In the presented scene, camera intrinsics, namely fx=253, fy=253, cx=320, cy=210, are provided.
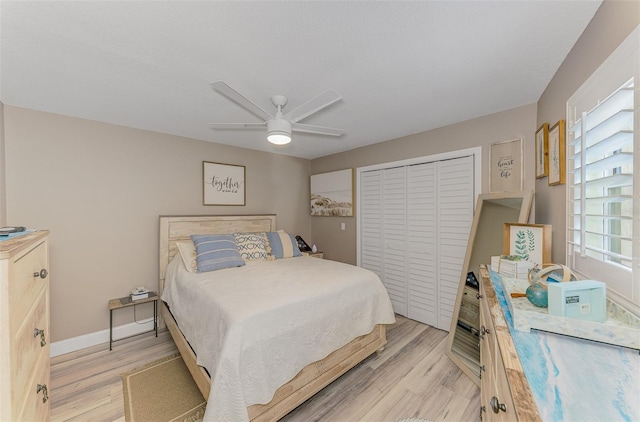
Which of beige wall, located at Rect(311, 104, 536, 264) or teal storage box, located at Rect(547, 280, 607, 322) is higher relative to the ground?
beige wall, located at Rect(311, 104, 536, 264)

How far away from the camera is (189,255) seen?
2766mm

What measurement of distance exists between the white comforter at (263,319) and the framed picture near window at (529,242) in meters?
1.13

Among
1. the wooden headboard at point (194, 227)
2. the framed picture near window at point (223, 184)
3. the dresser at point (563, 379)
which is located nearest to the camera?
the dresser at point (563, 379)

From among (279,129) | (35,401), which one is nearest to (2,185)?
(35,401)

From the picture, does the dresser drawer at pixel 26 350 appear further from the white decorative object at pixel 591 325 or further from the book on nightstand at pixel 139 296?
the white decorative object at pixel 591 325

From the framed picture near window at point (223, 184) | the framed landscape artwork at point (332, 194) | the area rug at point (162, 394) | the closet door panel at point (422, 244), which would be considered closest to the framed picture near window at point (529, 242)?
the closet door panel at point (422, 244)

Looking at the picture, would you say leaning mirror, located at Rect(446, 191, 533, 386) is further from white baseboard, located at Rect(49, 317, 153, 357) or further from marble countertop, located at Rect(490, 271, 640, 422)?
white baseboard, located at Rect(49, 317, 153, 357)

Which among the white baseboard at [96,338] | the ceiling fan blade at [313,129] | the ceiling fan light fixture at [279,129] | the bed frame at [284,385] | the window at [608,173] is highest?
the ceiling fan blade at [313,129]

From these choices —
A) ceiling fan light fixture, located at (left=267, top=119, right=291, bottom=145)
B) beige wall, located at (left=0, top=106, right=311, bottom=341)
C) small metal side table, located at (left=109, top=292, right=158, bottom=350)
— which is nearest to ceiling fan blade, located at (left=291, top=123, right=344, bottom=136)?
ceiling fan light fixture, located at (left=267, top=119, right=291, bottom=145)

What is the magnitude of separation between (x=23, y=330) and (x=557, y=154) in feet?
9.49

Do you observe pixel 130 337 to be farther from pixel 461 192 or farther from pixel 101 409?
pixel 461 192

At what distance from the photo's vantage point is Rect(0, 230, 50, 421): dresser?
79 centimetres

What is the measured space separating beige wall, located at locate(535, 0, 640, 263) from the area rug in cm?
276

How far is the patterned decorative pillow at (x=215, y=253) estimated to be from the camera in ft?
8.65
